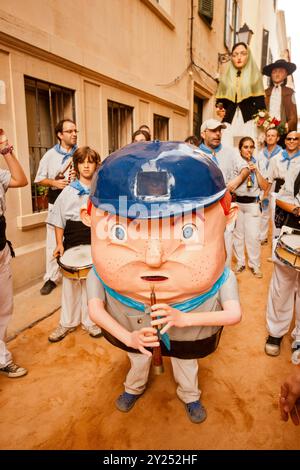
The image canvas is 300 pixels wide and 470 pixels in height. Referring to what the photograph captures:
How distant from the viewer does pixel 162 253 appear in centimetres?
133

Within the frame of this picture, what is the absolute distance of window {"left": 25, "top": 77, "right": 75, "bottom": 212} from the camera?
169 inches

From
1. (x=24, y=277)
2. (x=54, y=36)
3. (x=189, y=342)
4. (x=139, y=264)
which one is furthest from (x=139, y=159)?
(x=54, y=36)

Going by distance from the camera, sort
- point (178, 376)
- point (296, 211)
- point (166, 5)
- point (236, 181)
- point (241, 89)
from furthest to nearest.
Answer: point (166, 5) < point (241, 89) < point (236, 181) < point (296, 211) < point (178, 376)

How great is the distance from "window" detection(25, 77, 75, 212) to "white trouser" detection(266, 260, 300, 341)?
10.6 feet

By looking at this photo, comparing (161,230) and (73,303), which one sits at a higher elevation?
(161,230)

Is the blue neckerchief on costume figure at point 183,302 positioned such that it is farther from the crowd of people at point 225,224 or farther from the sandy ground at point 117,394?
Answer: the sandy ground at point 117,394

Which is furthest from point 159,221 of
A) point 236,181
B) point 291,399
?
point 236,181

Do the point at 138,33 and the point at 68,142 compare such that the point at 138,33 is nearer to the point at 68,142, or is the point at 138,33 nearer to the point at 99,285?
the point at 68,142

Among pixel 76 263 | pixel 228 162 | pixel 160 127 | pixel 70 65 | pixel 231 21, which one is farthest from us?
pixel 231 21

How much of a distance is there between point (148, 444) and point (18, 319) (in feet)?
6.59

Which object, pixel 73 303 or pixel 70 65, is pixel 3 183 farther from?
pixel 70 65

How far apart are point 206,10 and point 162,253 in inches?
375

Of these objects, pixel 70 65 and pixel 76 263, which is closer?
pixel 76 263

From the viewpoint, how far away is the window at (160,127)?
24.4 feet
